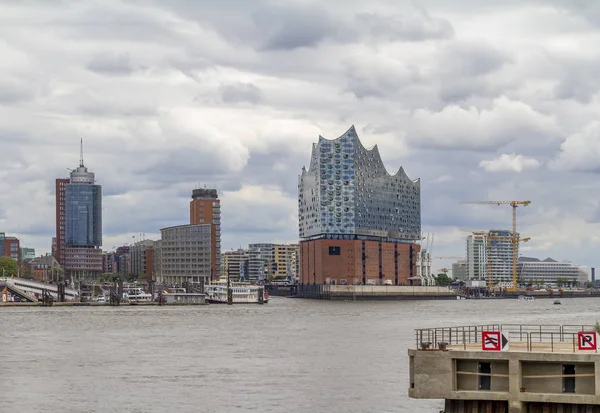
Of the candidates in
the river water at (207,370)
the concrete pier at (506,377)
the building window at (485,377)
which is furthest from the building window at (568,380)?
the river water at (207,370)

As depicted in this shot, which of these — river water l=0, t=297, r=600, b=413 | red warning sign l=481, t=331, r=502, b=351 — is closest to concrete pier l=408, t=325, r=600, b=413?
red warning sign l=481, t=331, r=502, b=351

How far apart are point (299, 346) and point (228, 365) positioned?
21.0 m

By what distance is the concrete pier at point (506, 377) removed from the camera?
39062mm

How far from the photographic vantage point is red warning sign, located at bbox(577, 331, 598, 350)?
3991cm

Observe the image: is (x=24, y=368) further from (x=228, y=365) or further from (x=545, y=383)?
(x=545, y=383)

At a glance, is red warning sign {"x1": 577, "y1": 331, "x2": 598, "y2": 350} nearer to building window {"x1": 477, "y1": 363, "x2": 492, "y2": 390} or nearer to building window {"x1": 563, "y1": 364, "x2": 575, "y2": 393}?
building window {"x1": 563, "y1": 364, "x2": 575, "y2": 393}

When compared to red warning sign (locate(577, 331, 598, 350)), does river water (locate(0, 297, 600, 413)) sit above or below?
below

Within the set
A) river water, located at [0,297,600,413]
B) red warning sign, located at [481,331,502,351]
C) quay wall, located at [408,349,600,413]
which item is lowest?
river water, located at [0,297,600,413]

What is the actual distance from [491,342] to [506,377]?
1.37 metres

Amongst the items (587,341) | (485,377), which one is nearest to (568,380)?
(587,341)

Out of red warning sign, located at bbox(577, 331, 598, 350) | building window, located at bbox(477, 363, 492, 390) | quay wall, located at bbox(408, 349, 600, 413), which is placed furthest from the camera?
building window, located at bbox(477, 363, 492, 390)

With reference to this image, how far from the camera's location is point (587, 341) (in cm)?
4000

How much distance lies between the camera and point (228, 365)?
268 feet

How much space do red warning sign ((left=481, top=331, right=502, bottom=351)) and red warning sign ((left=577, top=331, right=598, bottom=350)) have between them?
2.85 metres
